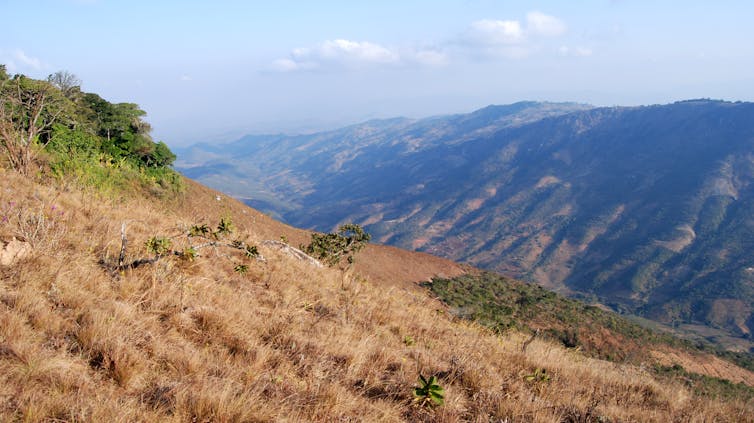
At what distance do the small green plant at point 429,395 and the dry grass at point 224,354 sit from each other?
0.07 metres

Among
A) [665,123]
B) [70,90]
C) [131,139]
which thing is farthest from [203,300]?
[665,123]

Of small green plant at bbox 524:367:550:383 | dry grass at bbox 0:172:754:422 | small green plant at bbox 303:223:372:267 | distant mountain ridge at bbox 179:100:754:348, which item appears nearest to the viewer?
dry grass at bbox 0:172:754:422

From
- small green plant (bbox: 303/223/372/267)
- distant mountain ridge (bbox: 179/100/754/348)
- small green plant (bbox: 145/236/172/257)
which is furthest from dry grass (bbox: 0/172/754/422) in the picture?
distant mountain ridge (bbox: 179/100/754/348)

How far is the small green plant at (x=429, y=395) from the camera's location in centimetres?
293

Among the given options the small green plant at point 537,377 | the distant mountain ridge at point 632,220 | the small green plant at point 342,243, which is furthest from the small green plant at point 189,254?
the distant mountain ridge at point 632,220

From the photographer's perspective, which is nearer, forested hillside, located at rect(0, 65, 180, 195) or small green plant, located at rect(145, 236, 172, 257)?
small green plant, located at rect(145, 236, 172, 257)

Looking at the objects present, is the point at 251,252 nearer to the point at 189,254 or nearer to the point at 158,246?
the point at 189,254

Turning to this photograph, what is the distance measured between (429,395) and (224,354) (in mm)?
1570

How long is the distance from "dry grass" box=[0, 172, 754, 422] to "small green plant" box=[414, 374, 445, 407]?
0.24 ft

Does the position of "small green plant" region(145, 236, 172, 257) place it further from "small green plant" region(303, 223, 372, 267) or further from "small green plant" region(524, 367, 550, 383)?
"small green plant" region(303, 223, 372, 267)

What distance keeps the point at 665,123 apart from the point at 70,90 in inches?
8886

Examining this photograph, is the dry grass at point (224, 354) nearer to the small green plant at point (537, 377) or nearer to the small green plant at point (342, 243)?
the small green plant at point (537, 377)

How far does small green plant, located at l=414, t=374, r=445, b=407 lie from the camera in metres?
2.93

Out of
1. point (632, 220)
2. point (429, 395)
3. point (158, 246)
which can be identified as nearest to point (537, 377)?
point (429, 395)
